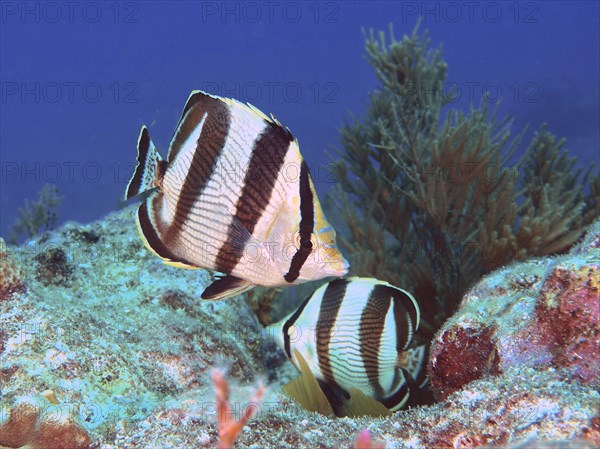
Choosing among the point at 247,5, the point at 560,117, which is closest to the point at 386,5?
the point at 247,5

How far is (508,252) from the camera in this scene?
12.3ft

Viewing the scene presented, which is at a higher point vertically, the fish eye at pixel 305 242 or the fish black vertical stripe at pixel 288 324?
the fish eye at pixel 305 242

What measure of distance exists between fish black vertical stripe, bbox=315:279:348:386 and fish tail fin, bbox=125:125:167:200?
124 cm

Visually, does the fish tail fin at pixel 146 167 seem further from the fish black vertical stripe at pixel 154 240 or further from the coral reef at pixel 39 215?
the coral reef at pixel 39 215

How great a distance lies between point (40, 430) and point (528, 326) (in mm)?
1692

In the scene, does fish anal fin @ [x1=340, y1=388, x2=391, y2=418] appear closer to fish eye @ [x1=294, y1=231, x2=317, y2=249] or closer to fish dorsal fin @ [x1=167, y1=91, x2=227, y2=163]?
fish eye @ [x1=294, y1=231, x2=317, y2=249]

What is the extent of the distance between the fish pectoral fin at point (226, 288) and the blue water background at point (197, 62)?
1573 inches

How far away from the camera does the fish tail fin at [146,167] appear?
1.47 meters

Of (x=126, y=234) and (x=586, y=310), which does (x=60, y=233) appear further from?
(x=586, y=310)

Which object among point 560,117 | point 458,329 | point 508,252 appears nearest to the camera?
point 458,329

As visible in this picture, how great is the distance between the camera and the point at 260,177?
4.51ft

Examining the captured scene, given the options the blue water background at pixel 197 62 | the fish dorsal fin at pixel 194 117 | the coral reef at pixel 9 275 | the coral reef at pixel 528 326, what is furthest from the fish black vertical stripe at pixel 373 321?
the blue water background at pixel 197 62

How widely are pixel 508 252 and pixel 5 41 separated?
98272 mm

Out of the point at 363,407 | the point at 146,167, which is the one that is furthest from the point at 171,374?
the point at 146,167
